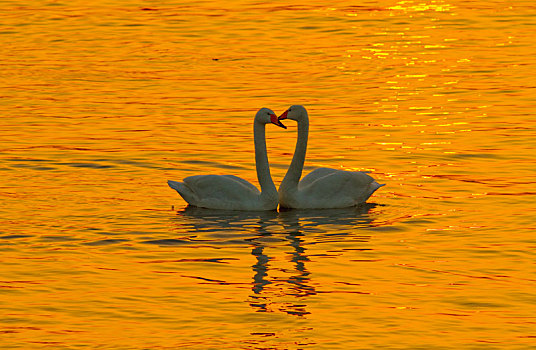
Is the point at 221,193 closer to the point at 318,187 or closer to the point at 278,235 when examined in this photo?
the point at 318,187

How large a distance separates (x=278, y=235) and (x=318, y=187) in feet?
6.42

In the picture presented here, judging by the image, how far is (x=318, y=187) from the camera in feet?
60.7

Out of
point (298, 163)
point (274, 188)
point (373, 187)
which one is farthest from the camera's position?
point (373, 187)

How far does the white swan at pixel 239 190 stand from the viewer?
18.2 meters

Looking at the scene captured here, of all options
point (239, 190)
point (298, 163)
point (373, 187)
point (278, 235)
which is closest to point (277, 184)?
point (298, 163)

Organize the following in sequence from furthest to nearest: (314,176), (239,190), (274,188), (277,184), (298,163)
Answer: (277,184), (314,176), (298,163), (274,188), (239,190)

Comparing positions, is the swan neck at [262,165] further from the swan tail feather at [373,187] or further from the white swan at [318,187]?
the swan tail feather at [373,187]

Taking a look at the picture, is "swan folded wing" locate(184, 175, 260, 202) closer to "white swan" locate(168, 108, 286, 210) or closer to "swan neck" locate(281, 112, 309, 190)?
"white swan" locate(168, 108, 286, 210)

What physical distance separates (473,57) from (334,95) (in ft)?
21.3

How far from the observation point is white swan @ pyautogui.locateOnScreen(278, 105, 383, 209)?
1853cm

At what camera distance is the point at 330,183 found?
1855cm

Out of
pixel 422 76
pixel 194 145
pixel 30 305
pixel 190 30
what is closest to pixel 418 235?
pixel 30 305

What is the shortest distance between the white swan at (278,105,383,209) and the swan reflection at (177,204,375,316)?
0.12 meters

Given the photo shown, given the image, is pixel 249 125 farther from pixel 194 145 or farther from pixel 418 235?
pixel 418 235
